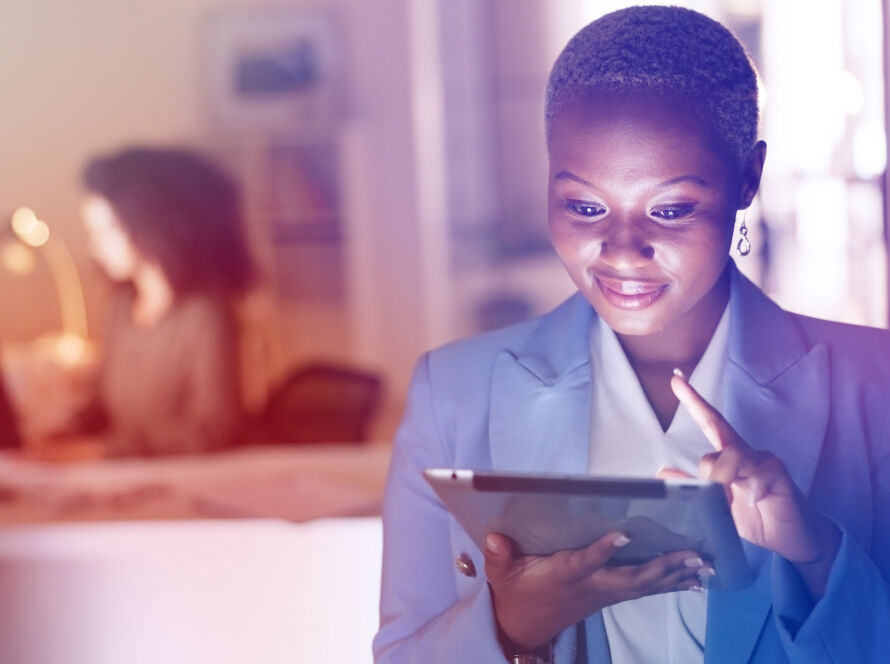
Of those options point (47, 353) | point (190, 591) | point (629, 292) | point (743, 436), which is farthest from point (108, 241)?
point (743, 436)

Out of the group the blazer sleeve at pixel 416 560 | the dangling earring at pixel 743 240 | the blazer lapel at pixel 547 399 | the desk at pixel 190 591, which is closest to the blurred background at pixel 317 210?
the desk at pixel 190 591

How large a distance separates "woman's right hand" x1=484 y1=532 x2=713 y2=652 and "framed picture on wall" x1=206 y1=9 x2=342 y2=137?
88.6 inches

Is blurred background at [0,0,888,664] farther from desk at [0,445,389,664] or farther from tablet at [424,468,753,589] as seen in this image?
tablet at [424,468,753,589]

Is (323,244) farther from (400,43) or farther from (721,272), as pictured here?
(721,272)

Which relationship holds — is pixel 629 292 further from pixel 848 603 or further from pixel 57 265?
pixel 57 265

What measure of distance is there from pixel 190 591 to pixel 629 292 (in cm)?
93

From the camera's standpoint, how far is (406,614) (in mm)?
1200

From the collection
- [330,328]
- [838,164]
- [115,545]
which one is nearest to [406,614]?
[115,545]

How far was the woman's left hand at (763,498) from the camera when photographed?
3.37 ft

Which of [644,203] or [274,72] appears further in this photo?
[274,72]

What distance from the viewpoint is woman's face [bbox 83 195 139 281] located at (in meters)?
2.73

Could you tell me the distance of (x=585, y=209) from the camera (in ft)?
3.74

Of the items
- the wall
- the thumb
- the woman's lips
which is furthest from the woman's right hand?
the wall

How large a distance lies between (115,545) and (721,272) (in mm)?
1110
